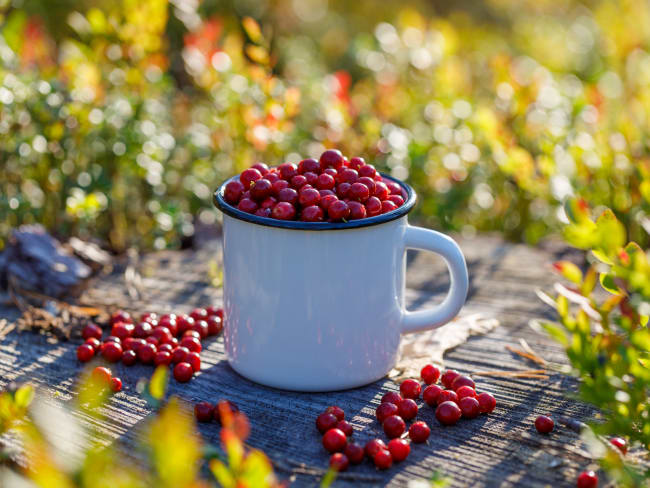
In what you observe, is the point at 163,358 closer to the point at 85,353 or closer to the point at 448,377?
the point at 85,353

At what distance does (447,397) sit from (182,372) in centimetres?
57

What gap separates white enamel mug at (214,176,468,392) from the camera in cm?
148

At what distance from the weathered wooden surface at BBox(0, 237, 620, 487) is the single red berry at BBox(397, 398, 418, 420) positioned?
40 mm

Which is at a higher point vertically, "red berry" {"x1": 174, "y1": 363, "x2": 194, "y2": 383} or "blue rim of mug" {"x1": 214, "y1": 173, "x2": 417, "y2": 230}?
"blue rim of mug" {"x1": 214, "y1": 173, "x2": 417, "y2": 230}

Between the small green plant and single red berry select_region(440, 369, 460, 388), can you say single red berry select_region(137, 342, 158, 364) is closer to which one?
single red berry select_region(440, 369, 460, 388)

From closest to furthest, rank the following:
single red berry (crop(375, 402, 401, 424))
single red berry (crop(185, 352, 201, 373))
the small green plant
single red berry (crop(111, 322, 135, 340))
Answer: the small green plant, single red berry (crop(375, 402, 401, 424)), single red berry (crop(185, 352, 201, 373)), single red berry (crop(111, 322, 135, 340))

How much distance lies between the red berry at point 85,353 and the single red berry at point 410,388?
2.34 feet

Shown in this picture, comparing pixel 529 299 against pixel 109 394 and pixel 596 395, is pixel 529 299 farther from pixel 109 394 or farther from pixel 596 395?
pixel 109 394

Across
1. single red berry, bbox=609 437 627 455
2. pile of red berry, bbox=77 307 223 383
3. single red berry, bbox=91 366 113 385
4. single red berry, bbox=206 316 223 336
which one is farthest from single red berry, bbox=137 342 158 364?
single red berry, bbox=609 437 627 455

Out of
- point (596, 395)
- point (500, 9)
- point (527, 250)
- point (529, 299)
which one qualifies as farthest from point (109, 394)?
point (500, 9)

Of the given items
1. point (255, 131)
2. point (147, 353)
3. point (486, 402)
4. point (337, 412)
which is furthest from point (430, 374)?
point (255, 131)

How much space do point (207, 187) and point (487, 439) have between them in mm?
1568

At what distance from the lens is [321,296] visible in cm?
151

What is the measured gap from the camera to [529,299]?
219cm
